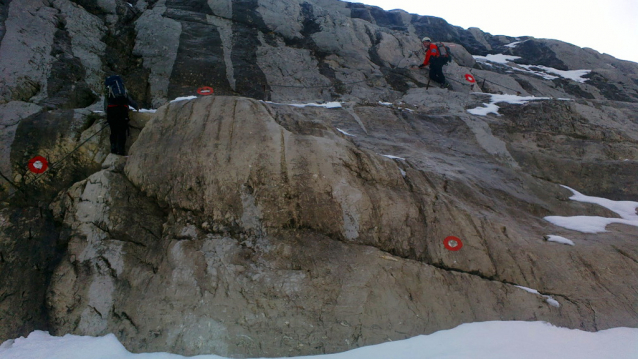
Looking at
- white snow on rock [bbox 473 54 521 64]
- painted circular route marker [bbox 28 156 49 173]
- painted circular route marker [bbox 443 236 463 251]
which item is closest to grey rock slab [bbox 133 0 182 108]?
painted circular route marker [bbox 28 156 49 173]

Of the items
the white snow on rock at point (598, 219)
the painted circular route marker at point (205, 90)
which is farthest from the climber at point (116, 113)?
the white snow on rock at point (598, 219)

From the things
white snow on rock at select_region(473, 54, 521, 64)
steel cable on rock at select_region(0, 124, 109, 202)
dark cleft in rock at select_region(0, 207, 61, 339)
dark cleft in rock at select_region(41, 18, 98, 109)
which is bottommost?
dark cleft in rock at select_region(0, 207, 61, 339)

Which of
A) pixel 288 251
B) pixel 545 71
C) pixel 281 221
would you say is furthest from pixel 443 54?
pixel 288 251

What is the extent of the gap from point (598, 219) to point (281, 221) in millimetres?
6852

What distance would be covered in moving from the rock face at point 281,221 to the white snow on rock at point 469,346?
15cm

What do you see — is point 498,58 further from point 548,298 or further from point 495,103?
point 548,298

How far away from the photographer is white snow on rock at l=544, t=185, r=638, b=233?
7.86m

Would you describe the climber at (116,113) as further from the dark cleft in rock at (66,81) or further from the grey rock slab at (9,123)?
the dark cleft in rock at (66,81)

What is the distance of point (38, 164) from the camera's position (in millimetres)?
7445

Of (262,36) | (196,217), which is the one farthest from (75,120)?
(262,36)

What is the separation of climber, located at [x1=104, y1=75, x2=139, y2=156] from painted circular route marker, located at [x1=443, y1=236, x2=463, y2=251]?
673 cm

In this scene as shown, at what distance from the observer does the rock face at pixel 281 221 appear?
5891 millimetres

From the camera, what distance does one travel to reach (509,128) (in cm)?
1100

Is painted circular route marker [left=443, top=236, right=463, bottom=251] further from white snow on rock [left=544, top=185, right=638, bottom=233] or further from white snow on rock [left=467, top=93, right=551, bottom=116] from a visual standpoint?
white snow on rock [left=467, top=93, right=551, bottom=116]
